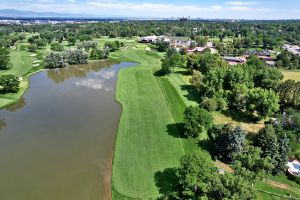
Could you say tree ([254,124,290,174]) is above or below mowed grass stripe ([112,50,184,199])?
above

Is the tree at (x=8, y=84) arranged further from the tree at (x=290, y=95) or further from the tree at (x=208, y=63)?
the tree at (x=290, y=95)

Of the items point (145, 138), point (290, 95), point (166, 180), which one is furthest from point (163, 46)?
point (166, 180)

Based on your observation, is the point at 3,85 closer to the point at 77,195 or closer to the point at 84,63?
the point at 84,63

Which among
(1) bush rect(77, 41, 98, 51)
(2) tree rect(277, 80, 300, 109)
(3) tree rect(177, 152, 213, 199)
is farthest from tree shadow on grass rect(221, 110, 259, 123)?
(1) bush rect(77, 41, 98, 51)

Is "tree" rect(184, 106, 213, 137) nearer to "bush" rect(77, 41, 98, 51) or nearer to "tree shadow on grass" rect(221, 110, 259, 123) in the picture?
"tree shadow on grass" rect(221, 110, 259, 123)

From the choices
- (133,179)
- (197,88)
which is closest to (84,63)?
(197,88)
